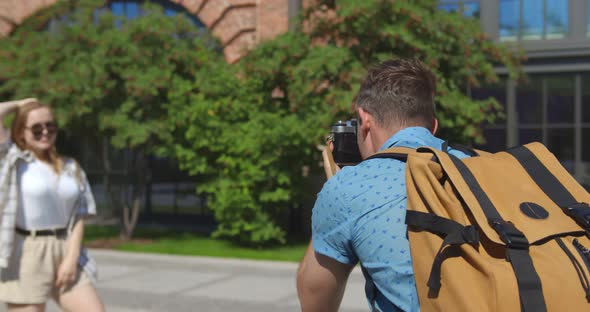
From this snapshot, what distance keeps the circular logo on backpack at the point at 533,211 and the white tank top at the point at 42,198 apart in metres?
3.32

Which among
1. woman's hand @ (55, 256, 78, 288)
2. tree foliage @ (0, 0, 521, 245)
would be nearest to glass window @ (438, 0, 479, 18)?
tree foliage @ (0, 0, 521, 245)

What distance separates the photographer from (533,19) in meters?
11.7

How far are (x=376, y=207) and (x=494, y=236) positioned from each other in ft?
1.09

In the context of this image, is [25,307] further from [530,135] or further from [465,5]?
[465,5]

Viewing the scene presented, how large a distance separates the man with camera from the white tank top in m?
2.73

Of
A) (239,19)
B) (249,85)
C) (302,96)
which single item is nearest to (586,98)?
(302,96)

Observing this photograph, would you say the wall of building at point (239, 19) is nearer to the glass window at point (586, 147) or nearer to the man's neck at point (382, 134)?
the glass window at point (586, 147)

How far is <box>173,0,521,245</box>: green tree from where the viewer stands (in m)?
9.82

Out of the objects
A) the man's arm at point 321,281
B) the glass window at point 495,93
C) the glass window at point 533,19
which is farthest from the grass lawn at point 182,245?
the man's arm at point 321,281

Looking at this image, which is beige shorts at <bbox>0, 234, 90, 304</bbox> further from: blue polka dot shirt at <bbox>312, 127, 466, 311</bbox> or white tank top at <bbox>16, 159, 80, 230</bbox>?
blue polka dot shirt at <bbox>312, 127, 466, 311</bbox>

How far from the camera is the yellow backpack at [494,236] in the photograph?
155 cm

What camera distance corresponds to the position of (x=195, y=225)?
46.8 feet

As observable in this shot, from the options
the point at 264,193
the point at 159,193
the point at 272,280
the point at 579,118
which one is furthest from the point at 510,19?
the point at 159,193

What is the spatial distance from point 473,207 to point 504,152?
0.36m
